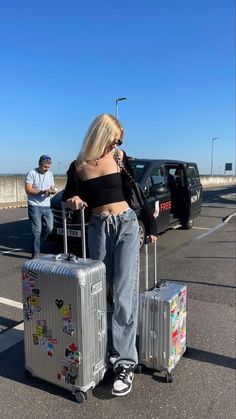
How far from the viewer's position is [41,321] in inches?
107

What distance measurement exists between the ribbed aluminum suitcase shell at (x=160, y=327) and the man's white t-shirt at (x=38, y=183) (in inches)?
158

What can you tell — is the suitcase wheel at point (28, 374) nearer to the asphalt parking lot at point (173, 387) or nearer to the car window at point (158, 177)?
the asphalt parking lot at point (173, 387)

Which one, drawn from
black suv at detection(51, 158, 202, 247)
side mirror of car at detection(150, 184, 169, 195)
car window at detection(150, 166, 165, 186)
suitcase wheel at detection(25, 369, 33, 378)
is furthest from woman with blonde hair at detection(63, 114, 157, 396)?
car window at detection(150, 166, 165, 186)

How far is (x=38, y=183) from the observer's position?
6.67m

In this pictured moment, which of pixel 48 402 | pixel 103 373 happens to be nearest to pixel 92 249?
pixel 103 373

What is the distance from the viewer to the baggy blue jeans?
2844 millimetres

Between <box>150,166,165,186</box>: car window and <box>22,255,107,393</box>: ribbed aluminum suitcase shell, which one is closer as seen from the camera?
<box>22,255,107,393</box>: ribbed aluminum suitcase shell

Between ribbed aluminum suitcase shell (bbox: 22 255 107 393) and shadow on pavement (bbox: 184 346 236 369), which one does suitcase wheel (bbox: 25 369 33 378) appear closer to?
ribbed aluminum suitcase shell (bbox: 22 255 107 393)

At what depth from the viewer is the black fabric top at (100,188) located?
2818 mm

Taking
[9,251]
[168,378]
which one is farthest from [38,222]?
[168,378]

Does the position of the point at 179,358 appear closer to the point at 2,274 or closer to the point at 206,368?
the point at 206,368

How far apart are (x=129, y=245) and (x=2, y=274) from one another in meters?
3.77

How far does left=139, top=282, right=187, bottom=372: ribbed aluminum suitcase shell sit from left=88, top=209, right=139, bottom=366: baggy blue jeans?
0.14m

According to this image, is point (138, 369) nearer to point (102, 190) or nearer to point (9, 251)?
point (102, 190)
